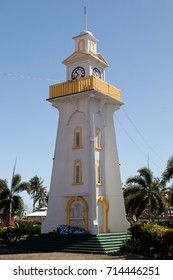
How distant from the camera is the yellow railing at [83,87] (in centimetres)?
2696

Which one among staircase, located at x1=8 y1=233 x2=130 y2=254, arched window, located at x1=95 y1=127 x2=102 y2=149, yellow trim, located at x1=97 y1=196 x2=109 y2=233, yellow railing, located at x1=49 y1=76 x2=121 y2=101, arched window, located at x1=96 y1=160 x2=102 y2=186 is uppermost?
yellow railing, located at x1=49 y1=76 x2=121 y2=101

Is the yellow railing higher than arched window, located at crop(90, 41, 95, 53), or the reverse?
arched window, located at crop(90, 41, 95, 53)

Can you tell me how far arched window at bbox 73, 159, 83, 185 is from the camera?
2671cm

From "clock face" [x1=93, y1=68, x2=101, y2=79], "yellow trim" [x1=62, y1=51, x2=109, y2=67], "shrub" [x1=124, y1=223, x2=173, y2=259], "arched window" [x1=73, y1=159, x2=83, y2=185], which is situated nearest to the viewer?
"shrub" [x1=124, y1=223, x2=173, y2=259]

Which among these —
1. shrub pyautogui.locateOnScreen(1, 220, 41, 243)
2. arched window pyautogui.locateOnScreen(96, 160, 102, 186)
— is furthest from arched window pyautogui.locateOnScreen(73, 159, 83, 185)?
shrub pyautogui.locateOnScreen(1, 220, 41, 243)

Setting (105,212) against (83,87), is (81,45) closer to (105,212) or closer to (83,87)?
(83,87)

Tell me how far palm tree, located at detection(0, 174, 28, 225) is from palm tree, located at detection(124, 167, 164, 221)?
12.8 meters

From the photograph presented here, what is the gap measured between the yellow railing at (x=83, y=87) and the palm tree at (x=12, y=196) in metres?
17.2

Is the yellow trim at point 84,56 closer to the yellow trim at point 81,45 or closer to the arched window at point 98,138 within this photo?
the yellow trim at point 81,45

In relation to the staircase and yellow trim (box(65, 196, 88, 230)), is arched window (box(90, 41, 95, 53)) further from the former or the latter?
the staircase

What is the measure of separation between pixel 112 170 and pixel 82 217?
4.50 metres

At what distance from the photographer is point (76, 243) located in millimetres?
22953

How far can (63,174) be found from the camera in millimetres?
27594

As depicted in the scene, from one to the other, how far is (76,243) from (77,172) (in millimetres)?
5781
